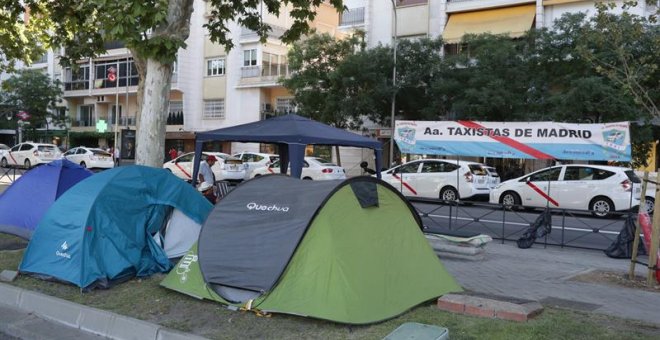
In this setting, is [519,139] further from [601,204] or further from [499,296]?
[499,296]

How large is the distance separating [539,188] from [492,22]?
12756 millimetres

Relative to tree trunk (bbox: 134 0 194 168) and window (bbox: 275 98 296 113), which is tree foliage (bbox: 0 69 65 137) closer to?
window (bbox: 275 98 296 113)

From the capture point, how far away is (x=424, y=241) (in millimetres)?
7074

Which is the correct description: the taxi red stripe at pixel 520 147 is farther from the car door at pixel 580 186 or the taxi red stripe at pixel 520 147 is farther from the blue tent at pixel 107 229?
the blue tent at pixel 107 229

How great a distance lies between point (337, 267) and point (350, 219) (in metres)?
0.67

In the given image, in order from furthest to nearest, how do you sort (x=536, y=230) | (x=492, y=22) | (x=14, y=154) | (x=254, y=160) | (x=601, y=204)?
(x=14, y=154) → (x=492, y=22) → (x=254, y=160) → (x=601, y=204) → (x=536, y=230)

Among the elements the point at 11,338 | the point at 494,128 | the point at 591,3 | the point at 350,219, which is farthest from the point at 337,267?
the point at 591,3

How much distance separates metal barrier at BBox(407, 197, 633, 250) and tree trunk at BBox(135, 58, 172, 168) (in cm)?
529

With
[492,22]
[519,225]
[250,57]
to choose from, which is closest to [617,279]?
[519,225]

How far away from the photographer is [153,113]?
945cm

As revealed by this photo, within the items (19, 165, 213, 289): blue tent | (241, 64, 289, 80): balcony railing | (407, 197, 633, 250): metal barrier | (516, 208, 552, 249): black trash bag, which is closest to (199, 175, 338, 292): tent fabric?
(19, 165, 213, 289): blue tent

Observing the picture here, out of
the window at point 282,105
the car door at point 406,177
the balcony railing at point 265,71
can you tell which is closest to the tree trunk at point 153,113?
the car door at point 406,177

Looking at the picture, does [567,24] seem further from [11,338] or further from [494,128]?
[11,338]

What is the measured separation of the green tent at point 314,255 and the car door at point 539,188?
468 inches
